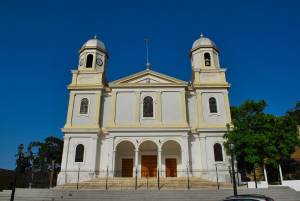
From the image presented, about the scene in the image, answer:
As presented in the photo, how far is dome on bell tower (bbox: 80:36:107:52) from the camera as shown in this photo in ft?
103

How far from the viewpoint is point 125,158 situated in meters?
28.3

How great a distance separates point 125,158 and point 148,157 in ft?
7.73

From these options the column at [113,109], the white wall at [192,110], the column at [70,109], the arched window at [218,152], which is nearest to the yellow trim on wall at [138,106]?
the column at [113,109]

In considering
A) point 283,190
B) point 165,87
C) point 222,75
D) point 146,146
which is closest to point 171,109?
point 165,87

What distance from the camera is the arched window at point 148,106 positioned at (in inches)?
1112

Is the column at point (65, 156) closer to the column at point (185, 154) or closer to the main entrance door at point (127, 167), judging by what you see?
the main entrance door at point (127, 167)

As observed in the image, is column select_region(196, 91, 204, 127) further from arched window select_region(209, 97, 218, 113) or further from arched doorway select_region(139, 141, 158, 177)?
arched doorway select_region(139, 141, 158, 177)

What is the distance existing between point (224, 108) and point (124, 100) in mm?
10255

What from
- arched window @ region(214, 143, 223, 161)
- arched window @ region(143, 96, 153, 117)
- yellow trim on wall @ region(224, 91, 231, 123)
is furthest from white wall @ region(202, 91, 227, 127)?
arched window @ region(143, 96, 153, 117)

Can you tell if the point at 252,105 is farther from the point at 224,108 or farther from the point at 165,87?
the point at 165,87

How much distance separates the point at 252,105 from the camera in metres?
25.8

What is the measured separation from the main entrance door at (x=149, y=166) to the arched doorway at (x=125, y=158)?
1.30 metres

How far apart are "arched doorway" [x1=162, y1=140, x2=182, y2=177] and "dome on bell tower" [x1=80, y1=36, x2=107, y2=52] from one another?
13320 millimetres

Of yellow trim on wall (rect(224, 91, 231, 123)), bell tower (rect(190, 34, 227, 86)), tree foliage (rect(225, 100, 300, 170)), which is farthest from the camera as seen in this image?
bell tower (rect(190, 34, 227, 86))
